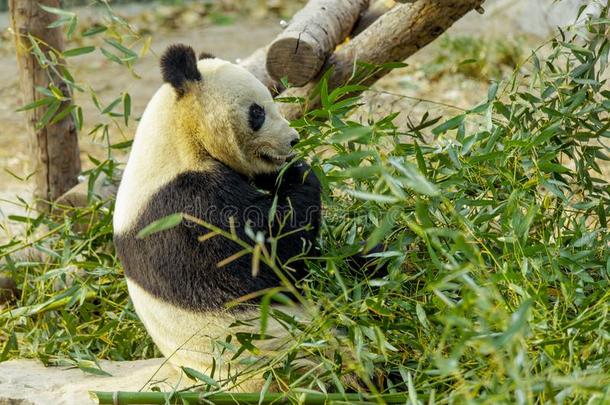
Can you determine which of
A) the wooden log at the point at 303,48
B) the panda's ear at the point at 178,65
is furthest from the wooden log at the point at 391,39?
the panda's ear at the point at 178,65

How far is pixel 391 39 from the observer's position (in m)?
3.59


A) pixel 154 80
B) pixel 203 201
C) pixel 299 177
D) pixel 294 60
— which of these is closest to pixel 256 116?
pixel 299 177

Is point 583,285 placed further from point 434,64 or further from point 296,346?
point 434,64

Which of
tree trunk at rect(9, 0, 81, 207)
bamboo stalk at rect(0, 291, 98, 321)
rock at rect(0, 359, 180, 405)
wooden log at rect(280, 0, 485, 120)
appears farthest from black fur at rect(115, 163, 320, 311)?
tree trunk at rect(9, 0, 81, 207)

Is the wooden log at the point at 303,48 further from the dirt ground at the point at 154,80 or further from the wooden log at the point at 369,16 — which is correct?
the dirt ground at the point at 154,80

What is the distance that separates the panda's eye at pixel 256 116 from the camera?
9.36 ft

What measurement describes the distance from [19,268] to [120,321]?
72 cm

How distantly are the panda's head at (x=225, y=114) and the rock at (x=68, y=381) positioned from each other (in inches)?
29.9

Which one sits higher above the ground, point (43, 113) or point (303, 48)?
point (303, 48)

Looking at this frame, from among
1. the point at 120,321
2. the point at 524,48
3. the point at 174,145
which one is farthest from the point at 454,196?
the point at 524,48

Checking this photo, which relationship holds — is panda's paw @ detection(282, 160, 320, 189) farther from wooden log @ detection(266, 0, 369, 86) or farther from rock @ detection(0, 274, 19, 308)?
rock @ detection(0, 274, 19, 308)

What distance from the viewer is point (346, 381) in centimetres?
251

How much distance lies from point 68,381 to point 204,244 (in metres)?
0.79

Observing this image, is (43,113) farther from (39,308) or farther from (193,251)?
(193,251)
